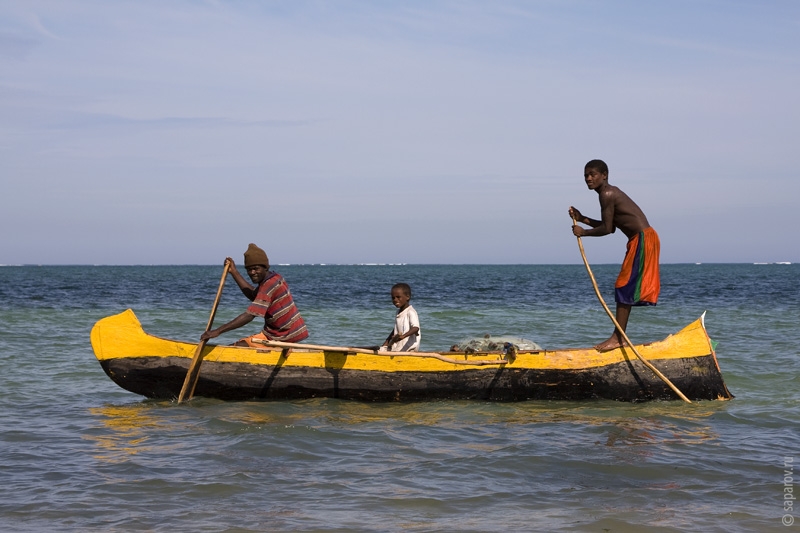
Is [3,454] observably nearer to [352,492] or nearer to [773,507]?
[352,492]

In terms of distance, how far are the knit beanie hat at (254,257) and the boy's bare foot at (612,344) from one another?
3.50m

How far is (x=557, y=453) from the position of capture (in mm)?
6570

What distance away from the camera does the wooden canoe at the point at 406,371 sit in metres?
8.38

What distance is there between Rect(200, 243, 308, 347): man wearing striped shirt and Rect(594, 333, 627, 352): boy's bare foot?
10.0 ft

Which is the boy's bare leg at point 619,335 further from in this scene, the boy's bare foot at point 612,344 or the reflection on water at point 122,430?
the reflection on water at point 122,430

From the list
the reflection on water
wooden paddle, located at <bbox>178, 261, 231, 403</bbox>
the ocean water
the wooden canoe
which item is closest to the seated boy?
the wooden canoe

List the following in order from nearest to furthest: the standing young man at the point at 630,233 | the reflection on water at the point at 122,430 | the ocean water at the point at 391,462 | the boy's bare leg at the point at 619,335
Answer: the ocean water at the point at 391,462
the reflection on water at the point at 122,430
the standing young man at the point at 630,233
the boy's bare leg at the point at 619,335

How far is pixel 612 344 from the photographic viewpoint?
8438 mm

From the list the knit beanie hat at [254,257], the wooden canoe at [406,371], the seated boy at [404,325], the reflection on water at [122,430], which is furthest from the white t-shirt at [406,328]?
the reflection on water at [122,430]

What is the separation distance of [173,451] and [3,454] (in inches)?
52.0

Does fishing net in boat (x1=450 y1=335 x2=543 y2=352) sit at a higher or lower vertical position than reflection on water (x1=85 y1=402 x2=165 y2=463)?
higher

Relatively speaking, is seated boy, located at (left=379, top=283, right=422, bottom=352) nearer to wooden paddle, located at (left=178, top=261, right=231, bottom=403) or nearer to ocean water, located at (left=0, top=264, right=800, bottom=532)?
ocean water, located at (left=0, top=264, right=800, bottom=532)

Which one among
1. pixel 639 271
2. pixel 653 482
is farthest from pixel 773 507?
pixel 639 271

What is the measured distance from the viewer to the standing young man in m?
8.03
